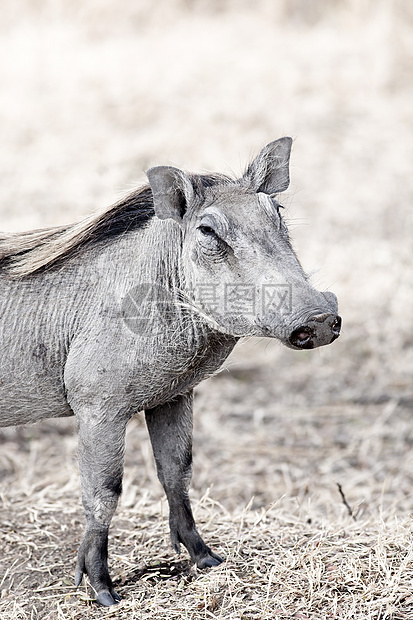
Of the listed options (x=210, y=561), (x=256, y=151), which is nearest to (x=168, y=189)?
(x=210, y=561)

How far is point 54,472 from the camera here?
616 cm

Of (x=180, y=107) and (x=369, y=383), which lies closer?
(x=369, y=383)

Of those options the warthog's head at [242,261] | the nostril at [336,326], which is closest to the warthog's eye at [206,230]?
the warthog's head at [242,261]

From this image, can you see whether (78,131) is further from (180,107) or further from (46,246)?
(46,246)

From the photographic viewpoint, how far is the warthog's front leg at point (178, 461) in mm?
3986

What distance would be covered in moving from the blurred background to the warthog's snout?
0.54 meters

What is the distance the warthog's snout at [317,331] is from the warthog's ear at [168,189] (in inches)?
30.8

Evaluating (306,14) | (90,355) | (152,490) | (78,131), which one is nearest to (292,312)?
(90,355)

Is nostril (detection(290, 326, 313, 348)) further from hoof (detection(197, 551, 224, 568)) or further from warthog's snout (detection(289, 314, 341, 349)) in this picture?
hoof (detection(197, 551, 224, 568))

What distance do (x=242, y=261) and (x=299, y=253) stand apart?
6.88m

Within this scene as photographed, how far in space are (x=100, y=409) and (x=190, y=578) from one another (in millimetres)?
996

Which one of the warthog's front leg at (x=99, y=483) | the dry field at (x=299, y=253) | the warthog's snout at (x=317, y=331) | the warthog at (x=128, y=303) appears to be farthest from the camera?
the dry field at (x=299, y=253)

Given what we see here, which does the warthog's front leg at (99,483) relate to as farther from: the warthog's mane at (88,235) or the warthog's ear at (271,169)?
the warthog's ear at (271,169)

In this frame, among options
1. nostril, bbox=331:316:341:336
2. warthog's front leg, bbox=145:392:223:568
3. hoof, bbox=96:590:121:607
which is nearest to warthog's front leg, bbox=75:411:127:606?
hoof, bbox=96:590:121:607
